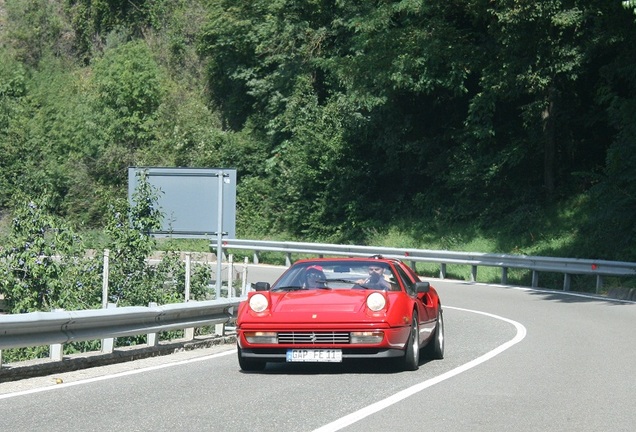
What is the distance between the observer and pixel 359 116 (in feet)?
142

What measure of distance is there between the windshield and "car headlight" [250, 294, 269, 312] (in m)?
0.66

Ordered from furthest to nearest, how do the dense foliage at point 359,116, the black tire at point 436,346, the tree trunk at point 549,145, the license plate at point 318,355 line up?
the tree trunk at point 549,145 < the dense foliage at point 359,116 < the black tire at point 436,346 < the license plate at point 318,355

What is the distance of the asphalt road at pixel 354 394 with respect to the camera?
897 centimetres

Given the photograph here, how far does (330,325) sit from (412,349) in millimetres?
1044

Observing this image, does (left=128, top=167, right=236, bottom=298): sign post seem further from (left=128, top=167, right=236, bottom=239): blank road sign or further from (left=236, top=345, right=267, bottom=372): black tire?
(left=236, top=345, right=267, bottom=372): black tire

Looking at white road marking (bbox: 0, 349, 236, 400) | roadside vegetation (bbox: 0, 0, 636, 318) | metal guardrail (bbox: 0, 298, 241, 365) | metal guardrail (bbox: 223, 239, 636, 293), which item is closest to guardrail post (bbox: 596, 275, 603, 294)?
metal guardrail (bbox: 223, 239, 636, 293)

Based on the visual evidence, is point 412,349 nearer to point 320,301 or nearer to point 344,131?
point 320,301

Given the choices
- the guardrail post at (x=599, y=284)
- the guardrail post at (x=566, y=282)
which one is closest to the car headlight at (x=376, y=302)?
the guardrail post at (x=599, y=284)

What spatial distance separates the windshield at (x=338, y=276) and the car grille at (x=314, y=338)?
113 centimetres

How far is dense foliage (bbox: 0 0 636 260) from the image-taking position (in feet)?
111

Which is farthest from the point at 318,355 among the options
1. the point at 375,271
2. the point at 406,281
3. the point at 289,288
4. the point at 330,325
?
the point at 406,281

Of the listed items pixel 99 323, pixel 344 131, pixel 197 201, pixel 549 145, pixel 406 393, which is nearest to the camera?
pixel 406 393

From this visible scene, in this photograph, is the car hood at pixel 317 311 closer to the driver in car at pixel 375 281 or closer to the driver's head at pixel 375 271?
the driver in car at pixel 375 281

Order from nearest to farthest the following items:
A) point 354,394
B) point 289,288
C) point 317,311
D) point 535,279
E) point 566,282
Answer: point 354,394
point 317,311
point 289,288
point 566,282
point 535,279
